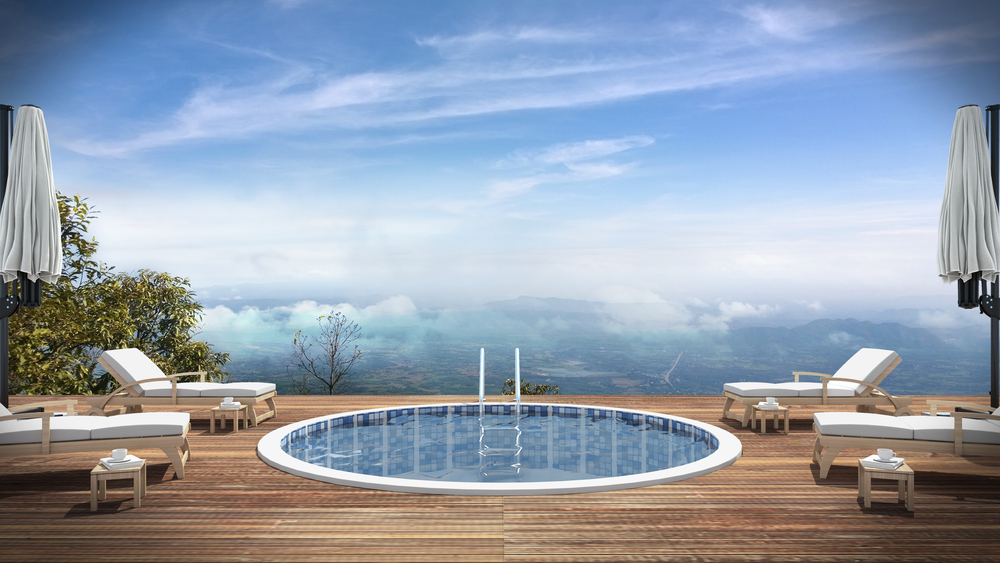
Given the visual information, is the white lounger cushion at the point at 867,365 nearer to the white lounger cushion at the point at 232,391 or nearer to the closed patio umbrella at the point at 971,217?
the closed patio umbrella at the point at 971,217

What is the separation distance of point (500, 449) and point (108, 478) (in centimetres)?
326

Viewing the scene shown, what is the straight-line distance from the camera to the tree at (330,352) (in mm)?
13000

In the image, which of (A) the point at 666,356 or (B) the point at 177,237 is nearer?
(B) the point at 177,237

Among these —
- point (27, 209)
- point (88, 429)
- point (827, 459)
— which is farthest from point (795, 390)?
point (27, 209)

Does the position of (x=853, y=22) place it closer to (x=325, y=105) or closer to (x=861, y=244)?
(x=861, y=244)

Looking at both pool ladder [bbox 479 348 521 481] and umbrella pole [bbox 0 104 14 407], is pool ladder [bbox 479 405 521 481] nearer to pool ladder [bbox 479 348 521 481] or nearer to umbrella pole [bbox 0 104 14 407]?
pool ladder [bbox 479 348 521 481]

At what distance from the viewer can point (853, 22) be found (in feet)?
43.0

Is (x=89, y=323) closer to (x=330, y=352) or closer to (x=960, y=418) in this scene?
(x=330, y=352)

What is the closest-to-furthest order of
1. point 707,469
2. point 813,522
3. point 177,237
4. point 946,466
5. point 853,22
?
1. point 813,522
2. point 707,469
3. point 946,466
4. point 853,22
5. point 177,237

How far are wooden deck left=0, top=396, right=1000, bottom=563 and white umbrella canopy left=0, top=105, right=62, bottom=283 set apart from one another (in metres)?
1.78

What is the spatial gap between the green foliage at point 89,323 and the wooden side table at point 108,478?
5996mm

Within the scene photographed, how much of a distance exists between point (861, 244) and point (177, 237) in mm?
19192

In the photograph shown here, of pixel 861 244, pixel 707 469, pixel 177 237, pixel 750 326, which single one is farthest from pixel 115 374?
pixel 750 326

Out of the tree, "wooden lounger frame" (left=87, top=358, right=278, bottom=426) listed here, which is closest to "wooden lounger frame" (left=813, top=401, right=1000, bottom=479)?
"wooden lounger frame" (left=87, top=358, right=278, bottom=426)
